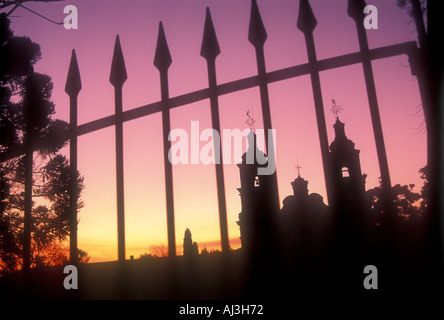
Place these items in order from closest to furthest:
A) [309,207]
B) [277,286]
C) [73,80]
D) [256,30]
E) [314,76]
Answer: [277,286], [314,76], [256,30], [73,80], [309,207]

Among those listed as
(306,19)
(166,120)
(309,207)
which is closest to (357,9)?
(306,19)

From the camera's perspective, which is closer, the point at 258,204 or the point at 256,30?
the point at 256,30

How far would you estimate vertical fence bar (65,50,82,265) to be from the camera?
3539mm

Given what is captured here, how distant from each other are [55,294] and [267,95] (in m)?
3.02

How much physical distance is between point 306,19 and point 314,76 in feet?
2.18

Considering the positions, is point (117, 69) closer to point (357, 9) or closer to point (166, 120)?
point (166, 120)

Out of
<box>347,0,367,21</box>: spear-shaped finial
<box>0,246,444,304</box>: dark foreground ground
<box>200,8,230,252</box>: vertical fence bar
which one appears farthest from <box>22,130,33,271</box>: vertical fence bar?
<box>347,0,367,21</box>: spear-shaped finial

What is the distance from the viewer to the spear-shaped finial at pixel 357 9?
10.9ft

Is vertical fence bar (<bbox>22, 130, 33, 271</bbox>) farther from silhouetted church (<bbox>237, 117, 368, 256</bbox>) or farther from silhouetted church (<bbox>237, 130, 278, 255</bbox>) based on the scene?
silhouetted church (<bbox>237, 117, 368, 256</bbox>)

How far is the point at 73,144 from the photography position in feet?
12.5

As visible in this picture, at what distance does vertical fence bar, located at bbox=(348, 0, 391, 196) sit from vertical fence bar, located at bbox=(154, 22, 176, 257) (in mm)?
1924
